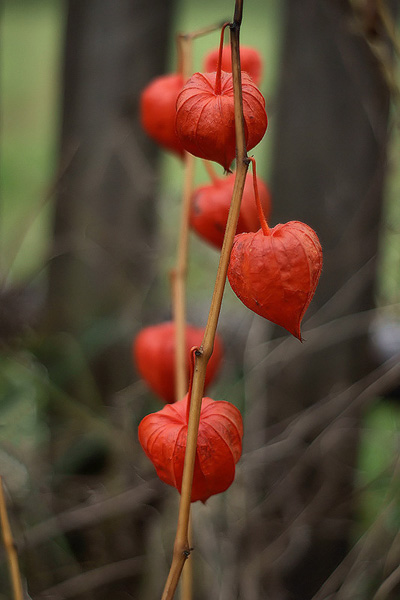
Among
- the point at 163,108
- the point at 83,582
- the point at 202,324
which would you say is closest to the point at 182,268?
the point at 163,108

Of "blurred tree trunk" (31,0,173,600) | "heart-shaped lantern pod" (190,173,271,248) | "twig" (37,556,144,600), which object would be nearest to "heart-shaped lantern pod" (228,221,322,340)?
"heart-shaped lantern pod" (190,173,271,248)

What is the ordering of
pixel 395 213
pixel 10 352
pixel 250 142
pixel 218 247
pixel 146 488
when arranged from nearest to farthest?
pixel 250 142
pixel 218 247
pixel 146 488
pixel 10 352
pixel 395 213

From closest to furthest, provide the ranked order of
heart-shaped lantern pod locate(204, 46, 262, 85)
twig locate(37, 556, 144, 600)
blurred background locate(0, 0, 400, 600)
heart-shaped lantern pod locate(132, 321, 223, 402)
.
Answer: heart-shaped lantern pod locate(204, 46, 262, 85) < heart-shaped lantern pod locate(132, 321, 223, 402) < twig locate(37, 556, 144, 600) < blurred background locate(0, 0, 400, 600)

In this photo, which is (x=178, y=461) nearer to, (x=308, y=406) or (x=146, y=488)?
(x=146, y=488)

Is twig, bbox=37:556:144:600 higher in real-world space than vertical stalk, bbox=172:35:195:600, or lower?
lower

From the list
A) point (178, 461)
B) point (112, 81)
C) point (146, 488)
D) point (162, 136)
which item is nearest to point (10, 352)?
point (146, 488)

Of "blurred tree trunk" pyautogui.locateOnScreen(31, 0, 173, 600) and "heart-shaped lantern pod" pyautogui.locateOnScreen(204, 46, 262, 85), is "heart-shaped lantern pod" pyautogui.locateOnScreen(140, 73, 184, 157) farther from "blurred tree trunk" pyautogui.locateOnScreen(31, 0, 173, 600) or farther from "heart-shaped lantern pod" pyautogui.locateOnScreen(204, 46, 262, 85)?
"blurred tree trunk" pyautogui.locateOnScreen(31, 0, 173, 600)
